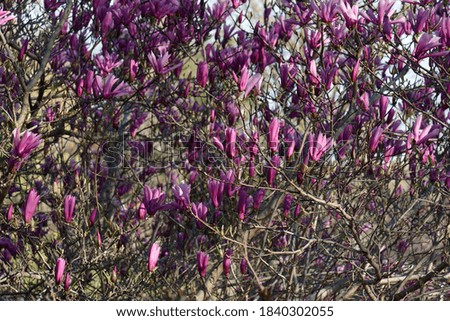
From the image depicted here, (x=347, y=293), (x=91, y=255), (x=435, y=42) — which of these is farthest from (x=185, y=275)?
(x=435, y=42)

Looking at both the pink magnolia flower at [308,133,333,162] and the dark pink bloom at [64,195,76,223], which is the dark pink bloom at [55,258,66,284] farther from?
the pink magnolia flower at [308,133,333,162]

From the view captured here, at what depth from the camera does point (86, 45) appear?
4457mm

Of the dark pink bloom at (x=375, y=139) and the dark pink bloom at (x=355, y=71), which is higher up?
the dark pink bloom at (x=355, y=71)

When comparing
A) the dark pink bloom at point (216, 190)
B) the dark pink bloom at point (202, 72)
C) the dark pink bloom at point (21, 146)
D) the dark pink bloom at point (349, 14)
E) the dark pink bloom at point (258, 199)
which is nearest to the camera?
the dark pink bloom at point (21, 146)

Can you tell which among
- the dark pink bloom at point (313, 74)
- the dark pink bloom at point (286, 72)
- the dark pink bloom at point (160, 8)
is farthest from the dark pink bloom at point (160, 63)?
the dark pink bloom at point (313, 74)

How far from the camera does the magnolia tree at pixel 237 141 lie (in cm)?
339

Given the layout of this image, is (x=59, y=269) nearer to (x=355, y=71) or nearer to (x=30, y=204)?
(x=30, y=204)

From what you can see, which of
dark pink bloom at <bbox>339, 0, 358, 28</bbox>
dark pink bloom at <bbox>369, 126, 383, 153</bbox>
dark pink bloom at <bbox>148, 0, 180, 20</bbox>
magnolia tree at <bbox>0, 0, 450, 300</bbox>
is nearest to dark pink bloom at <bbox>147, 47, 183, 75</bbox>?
magnolia tree at <bbox>0, 0, 450, 300</bbox>

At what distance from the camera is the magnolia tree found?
339 centimetres

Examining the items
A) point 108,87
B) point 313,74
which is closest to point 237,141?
point 313,74

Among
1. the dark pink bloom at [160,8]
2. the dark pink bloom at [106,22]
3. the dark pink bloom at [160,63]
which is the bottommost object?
the dark pink bloom at [160,63]

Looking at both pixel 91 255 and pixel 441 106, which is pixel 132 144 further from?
pixel 441 106

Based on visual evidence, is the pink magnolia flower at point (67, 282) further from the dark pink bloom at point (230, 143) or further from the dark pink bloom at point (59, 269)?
the dark pink bloom at point (230, 143)

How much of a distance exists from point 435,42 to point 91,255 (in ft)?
7.03
